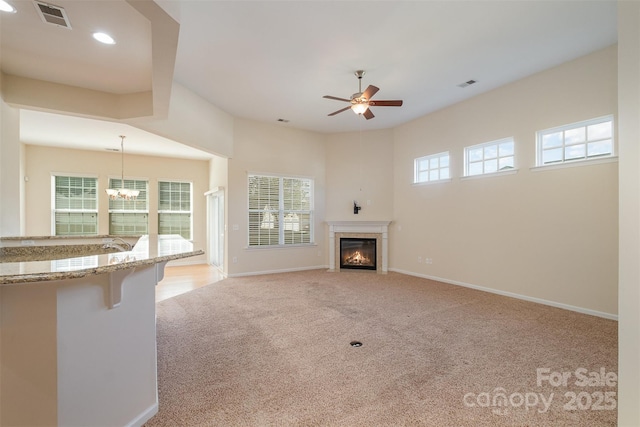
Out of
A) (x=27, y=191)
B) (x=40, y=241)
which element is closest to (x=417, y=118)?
(x=40, y=241)

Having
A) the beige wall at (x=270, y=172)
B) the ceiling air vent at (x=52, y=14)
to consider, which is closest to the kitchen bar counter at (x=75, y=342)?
the ceiling air vent at (x=52, y=14)

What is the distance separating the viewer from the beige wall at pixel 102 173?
6.59 m

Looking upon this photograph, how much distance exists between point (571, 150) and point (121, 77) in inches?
237

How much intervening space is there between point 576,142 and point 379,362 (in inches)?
161

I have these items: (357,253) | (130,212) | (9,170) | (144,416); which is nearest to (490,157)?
(357,253)

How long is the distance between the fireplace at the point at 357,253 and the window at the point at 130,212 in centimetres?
535

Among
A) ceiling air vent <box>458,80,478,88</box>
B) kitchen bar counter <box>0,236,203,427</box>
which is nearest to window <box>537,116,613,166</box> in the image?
ceiling air vent <box>458,80,478,88</box>

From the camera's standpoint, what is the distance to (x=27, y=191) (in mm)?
6520

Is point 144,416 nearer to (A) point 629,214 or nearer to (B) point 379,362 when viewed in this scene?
(B) point 379,362

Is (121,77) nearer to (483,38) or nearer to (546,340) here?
(483,38)

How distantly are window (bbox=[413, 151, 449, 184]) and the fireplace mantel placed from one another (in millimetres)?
1294

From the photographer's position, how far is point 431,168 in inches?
240

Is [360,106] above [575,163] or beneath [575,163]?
above

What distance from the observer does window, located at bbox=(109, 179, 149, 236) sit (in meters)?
7.36
